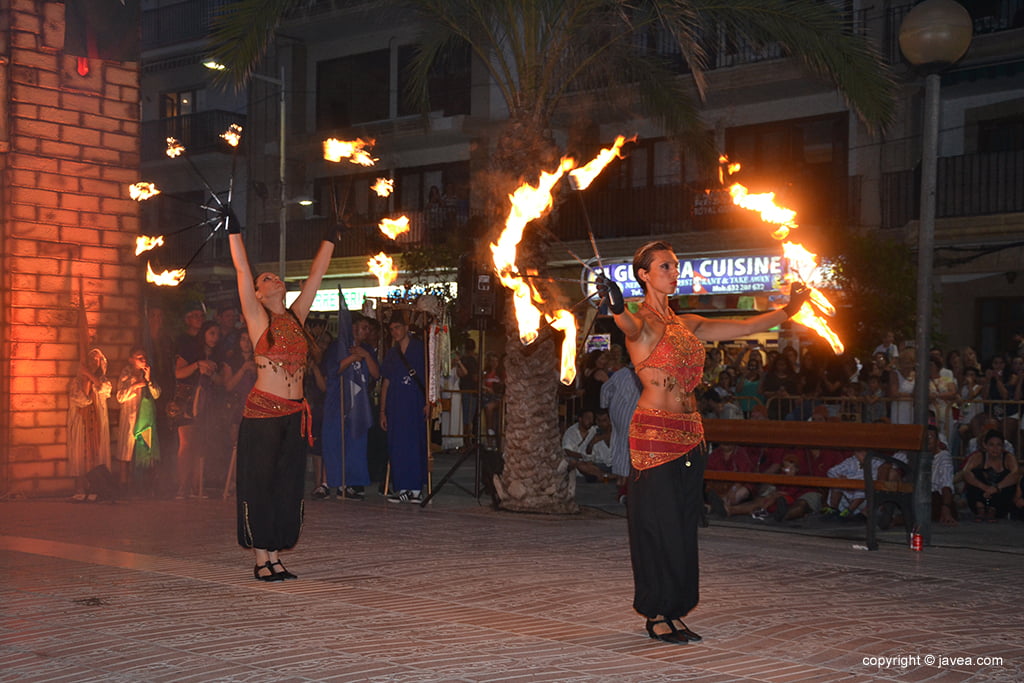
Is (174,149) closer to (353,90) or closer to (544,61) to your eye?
(544,61)

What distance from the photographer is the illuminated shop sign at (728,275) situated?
24.7 metres

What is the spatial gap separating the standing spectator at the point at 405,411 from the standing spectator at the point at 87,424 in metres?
2.78

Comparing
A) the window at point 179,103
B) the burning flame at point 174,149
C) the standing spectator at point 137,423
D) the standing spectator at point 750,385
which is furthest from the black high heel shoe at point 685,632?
the window at point 179,103

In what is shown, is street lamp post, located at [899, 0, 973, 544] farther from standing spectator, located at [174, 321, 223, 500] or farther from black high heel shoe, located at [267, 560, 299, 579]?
standing spectator, located at [174, 321, 223, 500]

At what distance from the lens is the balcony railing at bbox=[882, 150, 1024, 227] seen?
2194 centimetres

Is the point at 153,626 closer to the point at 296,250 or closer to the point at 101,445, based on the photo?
the point at 101,445

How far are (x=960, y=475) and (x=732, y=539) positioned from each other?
13.0 ft

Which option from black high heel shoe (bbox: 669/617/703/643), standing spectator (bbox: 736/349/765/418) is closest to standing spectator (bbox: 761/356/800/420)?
standing spectator (bbox: 736/349/765/418)

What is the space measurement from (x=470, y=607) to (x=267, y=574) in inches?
59.3

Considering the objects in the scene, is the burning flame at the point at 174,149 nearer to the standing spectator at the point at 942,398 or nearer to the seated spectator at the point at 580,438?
the seated spectator at the point at 580,438

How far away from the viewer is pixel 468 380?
21.6 metres

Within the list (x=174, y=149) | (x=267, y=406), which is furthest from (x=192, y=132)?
(x=267, y=406)

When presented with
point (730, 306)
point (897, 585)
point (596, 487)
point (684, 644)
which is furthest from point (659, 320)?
point (730, 306)

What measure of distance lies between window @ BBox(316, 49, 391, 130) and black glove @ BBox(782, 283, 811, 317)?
26.8 meters
